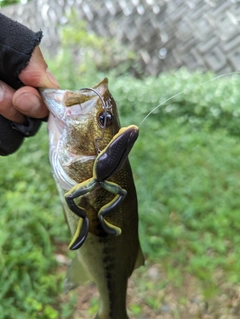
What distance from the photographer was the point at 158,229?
341cm

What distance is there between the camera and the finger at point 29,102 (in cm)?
161

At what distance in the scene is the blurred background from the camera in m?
2.84

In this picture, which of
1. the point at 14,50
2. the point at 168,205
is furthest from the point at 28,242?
the point at 14,50

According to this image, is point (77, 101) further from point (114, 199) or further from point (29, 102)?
point (114, 199)

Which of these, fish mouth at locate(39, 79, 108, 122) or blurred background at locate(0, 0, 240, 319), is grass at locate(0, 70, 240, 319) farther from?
fish mouth at locate(39, 79, 108, 122)

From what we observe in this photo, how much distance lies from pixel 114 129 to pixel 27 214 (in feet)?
6.08

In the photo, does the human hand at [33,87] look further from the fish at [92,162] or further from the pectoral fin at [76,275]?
the pectoral fin at [76,275]

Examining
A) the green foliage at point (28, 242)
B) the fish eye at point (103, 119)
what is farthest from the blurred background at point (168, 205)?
the fish eye at point (103, 119)

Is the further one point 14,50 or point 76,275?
point 76,275

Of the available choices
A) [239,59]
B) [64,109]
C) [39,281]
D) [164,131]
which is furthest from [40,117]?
[239,59]

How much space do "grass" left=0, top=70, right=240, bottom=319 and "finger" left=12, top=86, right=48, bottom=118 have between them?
0.98m

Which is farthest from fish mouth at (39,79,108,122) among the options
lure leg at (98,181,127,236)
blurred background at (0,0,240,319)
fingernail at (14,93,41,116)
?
lure leg at (98,181,127,236)

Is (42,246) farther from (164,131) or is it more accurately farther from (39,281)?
(164,131)

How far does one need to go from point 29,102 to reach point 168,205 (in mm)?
2286
